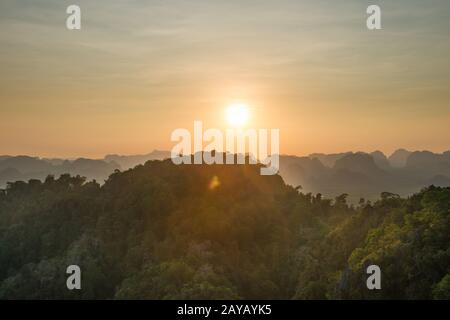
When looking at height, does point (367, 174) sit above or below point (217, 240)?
above

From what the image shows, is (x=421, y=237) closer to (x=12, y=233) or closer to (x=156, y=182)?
(x=156, y=182)

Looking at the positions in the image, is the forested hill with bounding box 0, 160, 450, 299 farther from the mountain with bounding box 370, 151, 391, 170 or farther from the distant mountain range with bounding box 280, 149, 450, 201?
the mountain with bounding box 370, 151, 391, 170

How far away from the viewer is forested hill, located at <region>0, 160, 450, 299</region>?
32438 millimetres

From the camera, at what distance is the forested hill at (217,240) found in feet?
106

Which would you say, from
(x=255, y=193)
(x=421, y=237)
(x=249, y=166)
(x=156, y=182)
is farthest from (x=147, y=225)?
(x=421, y=237)

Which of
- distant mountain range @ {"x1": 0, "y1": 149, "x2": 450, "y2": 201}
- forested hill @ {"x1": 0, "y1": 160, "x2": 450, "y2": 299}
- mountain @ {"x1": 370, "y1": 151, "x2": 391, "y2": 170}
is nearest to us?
forested hill @ {"x1": 0, "y1": 160, "x2": 450, "y2": 299}

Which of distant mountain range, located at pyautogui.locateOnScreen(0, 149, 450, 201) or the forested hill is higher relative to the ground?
distant mountain range, located at pyautogui.locateOnScreen(0, 149, 450, 201)

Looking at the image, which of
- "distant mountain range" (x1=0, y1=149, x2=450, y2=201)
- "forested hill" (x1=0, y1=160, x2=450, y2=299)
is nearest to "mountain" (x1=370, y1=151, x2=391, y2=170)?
"distant mountain range" (x1=0, y1=149, x2=450, y2=201)

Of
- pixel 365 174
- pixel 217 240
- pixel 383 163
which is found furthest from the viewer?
pixel 383 163

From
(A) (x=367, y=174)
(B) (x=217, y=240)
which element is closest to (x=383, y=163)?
(A) (x=367, y=174)

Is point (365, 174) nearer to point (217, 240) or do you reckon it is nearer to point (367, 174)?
point (367, 174)

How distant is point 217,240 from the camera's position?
160 feet

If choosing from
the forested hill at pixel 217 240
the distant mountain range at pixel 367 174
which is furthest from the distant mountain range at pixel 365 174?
the forested hill at pixel 217 240

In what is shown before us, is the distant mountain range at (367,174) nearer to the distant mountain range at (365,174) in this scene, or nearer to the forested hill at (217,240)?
the distant mountain range at (365,174)
